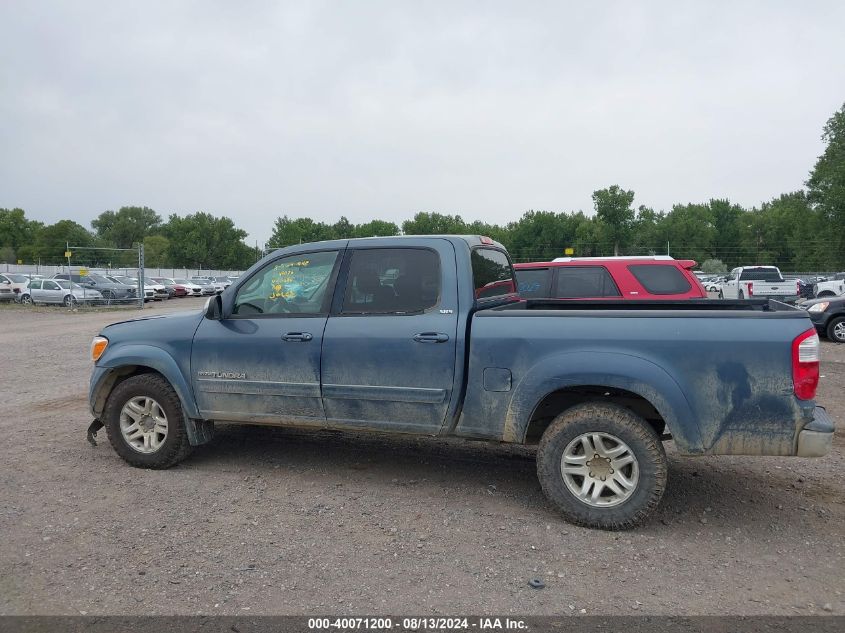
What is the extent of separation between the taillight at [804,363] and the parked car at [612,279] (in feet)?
16.1

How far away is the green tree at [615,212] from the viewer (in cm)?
4953

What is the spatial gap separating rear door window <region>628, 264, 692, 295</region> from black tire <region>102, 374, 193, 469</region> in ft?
20.7

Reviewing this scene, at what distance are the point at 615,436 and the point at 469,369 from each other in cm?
105

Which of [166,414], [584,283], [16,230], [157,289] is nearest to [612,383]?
[166,414]

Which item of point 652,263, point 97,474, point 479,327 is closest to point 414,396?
point 479,327

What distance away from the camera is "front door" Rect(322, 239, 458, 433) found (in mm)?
4555

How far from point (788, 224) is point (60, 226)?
9748 cm

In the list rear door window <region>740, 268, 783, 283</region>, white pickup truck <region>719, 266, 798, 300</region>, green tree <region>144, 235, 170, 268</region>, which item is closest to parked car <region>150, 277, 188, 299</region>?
white pickup truck <region>719, 266, 798, 300</region>

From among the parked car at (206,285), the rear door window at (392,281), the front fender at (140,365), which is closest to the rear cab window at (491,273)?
the rear door window at (392,281)

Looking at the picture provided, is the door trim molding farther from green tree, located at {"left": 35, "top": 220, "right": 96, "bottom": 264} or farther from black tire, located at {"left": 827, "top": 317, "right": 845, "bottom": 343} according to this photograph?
green tree, located at {"left": 35, "top": 220, "right": 96, "bottom": 264}

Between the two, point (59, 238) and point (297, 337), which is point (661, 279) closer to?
point (297, 337)

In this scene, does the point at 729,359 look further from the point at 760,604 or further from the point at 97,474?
the point at 97,474

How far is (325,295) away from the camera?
5062 mm

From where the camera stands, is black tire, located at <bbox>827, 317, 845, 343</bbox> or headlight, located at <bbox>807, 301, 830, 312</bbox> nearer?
black tire, located at <bbox>827, 317, 845, 343</bbox>
